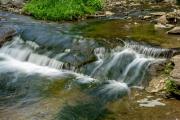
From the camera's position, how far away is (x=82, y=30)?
14781 millimetres

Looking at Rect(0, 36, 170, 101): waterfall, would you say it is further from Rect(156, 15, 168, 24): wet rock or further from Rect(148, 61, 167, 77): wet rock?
Rect(156, 15, 168, 24): wet rock

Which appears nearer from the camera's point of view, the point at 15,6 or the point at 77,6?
the point at 77,6

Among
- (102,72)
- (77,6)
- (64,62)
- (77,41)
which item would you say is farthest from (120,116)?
(77,6)

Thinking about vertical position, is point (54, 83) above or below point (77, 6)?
below

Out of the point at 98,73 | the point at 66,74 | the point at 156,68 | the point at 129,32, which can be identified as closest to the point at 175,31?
the point at 129,32

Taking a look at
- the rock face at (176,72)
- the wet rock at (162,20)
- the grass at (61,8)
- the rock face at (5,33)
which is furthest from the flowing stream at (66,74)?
the wet rock at (162,20)

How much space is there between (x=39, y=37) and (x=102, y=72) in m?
3.55

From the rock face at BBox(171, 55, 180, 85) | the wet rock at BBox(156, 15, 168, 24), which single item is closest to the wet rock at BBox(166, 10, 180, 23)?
the wet rock at BBox(156, 15, 168, 24)

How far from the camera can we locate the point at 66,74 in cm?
1190

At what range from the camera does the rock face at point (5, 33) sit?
48.2 feet

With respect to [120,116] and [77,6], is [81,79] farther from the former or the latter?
[77,6]

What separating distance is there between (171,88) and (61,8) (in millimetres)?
8946

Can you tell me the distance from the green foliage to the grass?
803 centimetres

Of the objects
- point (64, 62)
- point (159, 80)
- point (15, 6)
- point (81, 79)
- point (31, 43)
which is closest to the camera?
point (159, 80)
